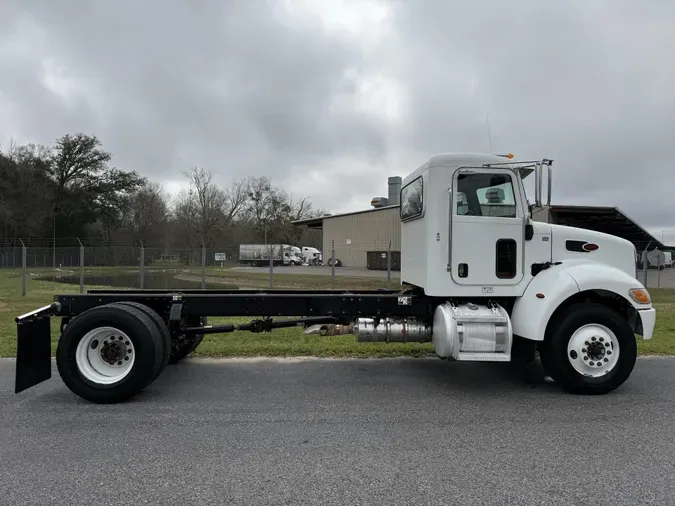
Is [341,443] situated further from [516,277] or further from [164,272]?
[164,272]

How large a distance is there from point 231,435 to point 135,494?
1.07 m

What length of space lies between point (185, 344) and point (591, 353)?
514cm

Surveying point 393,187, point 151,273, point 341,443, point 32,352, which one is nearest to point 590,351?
point 341,443

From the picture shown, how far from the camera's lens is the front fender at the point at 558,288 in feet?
17.3

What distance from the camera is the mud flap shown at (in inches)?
197

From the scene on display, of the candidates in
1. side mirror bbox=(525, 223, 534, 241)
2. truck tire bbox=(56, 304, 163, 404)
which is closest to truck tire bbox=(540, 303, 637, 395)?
side mirror bbox=(525, 223, 534, 241)

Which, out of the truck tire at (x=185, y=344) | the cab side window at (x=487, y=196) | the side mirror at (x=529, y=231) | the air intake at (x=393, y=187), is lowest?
the truck tire at (x=185, y=344)

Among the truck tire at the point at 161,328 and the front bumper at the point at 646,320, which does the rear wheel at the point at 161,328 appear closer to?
the truck tire at the point at 161,328

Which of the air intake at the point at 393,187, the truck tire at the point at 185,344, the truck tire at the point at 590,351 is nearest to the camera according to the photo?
the truck tire at the point at 590,351

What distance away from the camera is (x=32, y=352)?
5137 millimetres

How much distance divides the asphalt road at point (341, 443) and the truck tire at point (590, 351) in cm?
20

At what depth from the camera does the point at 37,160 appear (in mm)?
53406

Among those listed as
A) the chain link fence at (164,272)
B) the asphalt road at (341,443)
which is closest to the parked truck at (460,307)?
the asphalt road at (341,443)

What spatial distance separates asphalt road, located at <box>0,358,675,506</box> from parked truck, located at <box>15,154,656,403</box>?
417 millimetres
